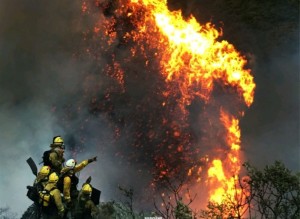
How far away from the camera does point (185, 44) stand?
25.1 m

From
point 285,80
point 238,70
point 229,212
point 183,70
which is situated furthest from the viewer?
point 285,80

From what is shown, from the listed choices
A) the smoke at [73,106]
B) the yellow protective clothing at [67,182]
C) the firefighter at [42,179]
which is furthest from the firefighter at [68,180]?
the smoke at [73,106]

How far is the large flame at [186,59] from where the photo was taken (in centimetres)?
2492

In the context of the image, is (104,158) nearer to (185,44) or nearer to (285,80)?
(185,44)

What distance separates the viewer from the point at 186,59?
2531 cm

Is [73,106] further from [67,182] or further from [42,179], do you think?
[67,182]

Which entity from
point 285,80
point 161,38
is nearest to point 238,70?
point 285,80

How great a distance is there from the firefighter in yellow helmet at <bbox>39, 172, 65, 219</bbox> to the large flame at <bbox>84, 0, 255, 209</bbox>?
14.1m

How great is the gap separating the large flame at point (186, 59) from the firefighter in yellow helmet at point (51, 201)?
1413 cm

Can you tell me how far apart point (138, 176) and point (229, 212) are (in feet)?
38.4

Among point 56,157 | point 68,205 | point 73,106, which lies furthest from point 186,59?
point 68,205

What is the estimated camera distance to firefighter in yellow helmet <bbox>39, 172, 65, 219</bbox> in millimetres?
12242

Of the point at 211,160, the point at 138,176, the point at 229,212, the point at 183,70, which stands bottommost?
the point at 229,212

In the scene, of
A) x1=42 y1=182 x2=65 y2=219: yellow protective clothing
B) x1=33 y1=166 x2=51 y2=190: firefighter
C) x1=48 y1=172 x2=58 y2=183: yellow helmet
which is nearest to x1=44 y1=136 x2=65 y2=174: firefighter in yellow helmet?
x1=33 y1=166 x2=51 y2=190: firefighter
